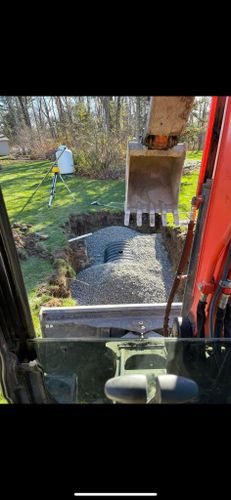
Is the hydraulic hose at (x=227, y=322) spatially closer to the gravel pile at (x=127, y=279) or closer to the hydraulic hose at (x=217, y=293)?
the hydraulic hose at (x=217, y=293)

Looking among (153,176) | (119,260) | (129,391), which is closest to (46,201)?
(119,260)

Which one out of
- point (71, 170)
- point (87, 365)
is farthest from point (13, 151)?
point (87, 365)

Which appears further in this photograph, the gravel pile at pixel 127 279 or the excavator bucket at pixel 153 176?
the gravel pile at pixel 127 279

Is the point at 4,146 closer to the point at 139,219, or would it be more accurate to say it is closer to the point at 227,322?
the point at 139,219

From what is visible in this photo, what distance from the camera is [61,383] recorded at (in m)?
1.49

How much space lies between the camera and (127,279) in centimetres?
549

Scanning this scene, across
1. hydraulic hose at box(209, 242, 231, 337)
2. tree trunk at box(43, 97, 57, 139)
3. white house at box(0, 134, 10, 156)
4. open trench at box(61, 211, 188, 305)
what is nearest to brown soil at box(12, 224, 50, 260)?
open trench at box(61, 211, 188, 305)

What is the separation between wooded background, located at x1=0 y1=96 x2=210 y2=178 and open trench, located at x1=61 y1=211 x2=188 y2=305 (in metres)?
3.86

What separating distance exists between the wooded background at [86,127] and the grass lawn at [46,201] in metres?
0.88

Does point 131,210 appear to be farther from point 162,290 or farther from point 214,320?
point 162,290

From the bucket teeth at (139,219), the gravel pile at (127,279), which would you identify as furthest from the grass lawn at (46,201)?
the bucket teeth at (139,219)

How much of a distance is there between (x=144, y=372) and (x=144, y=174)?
1.32 metres

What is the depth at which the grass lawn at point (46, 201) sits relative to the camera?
5.80m

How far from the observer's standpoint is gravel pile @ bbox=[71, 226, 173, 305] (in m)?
5.31
